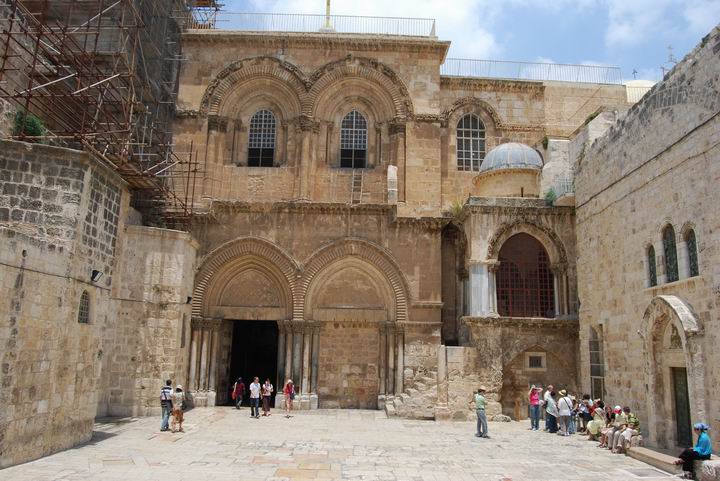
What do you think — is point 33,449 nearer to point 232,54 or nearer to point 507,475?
point 507,475

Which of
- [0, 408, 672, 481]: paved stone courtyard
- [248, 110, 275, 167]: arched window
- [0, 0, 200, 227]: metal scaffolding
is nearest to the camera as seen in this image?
[0, 408, 672, 481]: paved stone courtyard

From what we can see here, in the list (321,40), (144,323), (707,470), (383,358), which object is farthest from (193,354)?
(707,470)

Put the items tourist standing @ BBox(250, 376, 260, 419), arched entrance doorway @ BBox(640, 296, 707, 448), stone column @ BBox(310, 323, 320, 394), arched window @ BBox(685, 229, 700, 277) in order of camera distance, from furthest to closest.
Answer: stone column @ BBox(310, 323, 320, 394) < tourist standing @ BBox(250, 376, 260, 419) < arched window @ BBox(685, 229, 700, 277) < arched entrance doorway @ BBox(640, 296, 707, 448)

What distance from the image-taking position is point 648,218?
1420 cm

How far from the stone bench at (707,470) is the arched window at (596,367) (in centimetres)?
651

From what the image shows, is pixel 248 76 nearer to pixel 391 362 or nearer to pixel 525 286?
pixel 391 362

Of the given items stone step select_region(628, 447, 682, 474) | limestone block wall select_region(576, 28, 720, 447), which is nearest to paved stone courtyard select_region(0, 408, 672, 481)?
stone step select_region(628, 447, 682, 474)

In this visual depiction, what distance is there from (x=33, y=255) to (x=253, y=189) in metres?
11.2

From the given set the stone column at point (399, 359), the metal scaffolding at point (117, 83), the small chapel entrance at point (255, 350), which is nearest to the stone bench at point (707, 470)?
the stone column at point (399, 359)

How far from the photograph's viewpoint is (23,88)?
1620cm

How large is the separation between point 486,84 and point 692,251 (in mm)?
12095

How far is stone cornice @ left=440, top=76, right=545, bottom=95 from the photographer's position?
22766 mm

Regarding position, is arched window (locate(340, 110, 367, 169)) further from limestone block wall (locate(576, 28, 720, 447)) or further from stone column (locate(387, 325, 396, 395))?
limestone block wall (locate(576, 28, 720, 447))

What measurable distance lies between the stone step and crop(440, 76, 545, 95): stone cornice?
1457 cm
